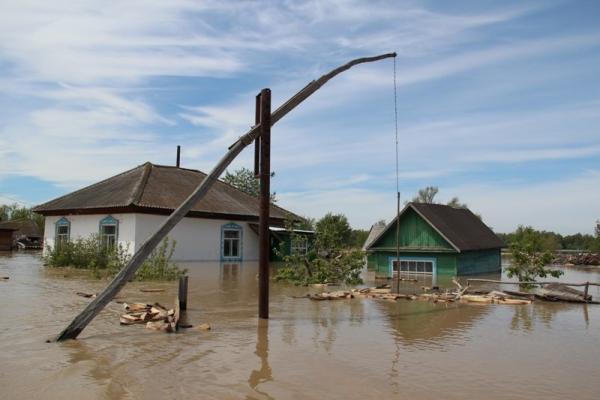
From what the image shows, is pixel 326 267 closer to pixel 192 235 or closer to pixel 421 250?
pixel 421 250

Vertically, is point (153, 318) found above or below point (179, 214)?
below

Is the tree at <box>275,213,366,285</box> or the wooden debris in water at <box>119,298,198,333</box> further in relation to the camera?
the tree at <box>275,213,366,285</box>

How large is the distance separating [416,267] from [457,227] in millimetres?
3418

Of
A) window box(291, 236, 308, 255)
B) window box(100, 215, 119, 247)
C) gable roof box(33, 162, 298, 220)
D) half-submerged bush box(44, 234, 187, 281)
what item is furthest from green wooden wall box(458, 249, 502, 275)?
window box(100, 215, 119, 247)

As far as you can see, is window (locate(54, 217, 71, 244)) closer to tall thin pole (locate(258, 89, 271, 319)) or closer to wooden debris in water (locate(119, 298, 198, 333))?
wooden debris in water (locate(119, 298, 198, 333))

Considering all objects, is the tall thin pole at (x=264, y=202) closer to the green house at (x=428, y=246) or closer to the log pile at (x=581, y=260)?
the green house at (x=428, y=246)

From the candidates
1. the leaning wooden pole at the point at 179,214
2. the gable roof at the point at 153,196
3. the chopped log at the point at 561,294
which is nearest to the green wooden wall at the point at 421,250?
the gable roof at the point at 153,196

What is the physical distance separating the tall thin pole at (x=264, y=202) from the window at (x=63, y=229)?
74.2ft

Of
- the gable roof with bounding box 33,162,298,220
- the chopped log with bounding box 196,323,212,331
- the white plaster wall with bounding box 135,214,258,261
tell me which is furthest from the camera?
the gable roof with bounding box 33,162,298,220

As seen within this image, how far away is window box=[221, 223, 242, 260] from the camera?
3053 cm

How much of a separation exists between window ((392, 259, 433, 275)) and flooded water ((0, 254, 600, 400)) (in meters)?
11.6

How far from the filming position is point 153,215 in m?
27.0

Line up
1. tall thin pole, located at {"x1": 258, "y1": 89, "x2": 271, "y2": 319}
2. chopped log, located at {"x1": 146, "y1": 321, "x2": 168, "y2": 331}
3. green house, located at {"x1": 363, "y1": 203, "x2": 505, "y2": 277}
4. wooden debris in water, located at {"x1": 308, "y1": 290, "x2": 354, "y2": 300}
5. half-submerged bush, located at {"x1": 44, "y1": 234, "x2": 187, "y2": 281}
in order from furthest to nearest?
green house, located at {"x1": 363, "y1": 203, "x2": 505, "y2": 277} < half-submerged bush, located at {"x1": 44, "y1": 234, "x2": 187, "y2": 281} < wooden debris in water, located at {"x1": 308, "y1": 290, "x2": 354, "y2": 300} < tall thin pole, located at {"x1": 258, "y1": 89, "x2": 271, "y2": 319} < chopped log, located at {"x1": 146, "y1": 321, "x2": 168, "y2": 331}

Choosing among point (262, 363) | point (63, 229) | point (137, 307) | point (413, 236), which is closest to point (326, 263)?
point (413, 236)
